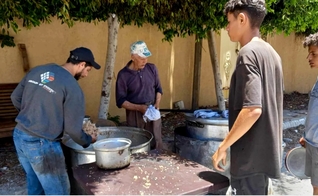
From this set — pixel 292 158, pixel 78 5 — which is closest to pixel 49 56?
pixel 78 5

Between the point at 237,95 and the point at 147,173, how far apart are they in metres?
0.89

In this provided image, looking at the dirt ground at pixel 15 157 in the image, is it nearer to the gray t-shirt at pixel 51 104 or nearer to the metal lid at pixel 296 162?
the gray t-shirt at pixel 51 104

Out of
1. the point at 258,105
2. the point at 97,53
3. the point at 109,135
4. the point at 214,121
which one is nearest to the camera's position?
the point at 258,105

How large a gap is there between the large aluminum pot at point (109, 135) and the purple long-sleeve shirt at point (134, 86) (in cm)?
48

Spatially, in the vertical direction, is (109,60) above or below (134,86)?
above

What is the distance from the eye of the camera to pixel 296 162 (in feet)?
9.98

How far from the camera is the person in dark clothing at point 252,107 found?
5.71 feet

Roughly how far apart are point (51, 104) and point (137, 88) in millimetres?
1516

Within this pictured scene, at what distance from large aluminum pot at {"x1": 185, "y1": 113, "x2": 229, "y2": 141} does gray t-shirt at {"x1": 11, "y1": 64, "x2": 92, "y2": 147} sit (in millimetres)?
1617

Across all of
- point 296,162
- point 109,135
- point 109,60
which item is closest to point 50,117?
point 109,135

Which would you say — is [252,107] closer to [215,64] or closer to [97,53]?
[215,64]

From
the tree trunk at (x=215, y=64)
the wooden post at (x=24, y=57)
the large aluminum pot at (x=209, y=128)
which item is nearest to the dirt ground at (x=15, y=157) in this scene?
the tree trunk at (x=215, y=64)

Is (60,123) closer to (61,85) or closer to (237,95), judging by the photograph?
(61,85)

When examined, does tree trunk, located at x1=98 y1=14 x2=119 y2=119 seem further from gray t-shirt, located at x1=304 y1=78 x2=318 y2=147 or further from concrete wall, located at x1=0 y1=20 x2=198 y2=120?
gray t-shirt, located at x1=304 y1=78 x2=318 y2=147
